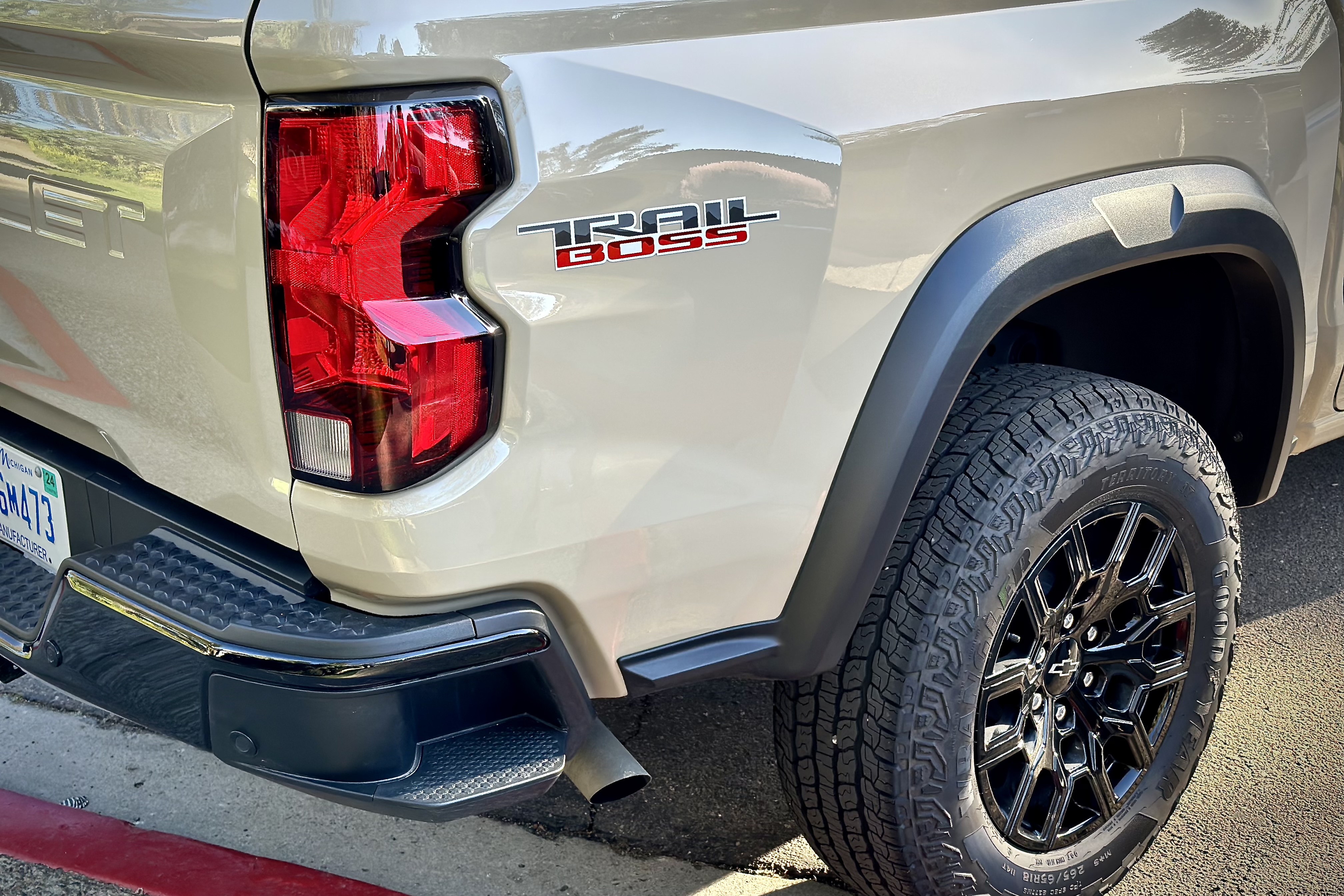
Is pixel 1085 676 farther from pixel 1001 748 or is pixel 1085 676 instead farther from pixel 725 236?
pixel 725 236

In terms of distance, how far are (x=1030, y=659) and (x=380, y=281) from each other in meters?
1.24

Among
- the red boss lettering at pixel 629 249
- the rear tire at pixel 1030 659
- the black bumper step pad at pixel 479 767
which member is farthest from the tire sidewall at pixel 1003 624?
the red boss lettering at pixel 629 249

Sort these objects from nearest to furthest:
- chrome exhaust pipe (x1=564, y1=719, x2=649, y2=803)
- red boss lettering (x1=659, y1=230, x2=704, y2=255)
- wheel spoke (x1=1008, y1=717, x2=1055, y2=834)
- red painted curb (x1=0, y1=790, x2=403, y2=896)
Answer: red boss lettering (x1=659, y1=230, x2=704, y2=255)
chrome exhaust pipe (x1=564, y1=719, x2=649, y2=803)
wheel spoke (x1=1008, y1=717, x2=1055, y2=834)
red painted curb (x1=0, y1=790, x2=403, y2=896)

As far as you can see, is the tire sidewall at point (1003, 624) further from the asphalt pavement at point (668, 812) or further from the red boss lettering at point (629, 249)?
the red boss lettering at point (629, 249)

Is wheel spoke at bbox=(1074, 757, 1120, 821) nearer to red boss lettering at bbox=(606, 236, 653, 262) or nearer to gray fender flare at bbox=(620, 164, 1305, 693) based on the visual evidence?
gray fender flare at bbox=(620, 164, 1305, 693)

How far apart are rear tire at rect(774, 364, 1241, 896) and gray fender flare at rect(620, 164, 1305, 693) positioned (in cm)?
13

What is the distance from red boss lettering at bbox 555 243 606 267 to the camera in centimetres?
130

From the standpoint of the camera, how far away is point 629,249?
1.35 meters

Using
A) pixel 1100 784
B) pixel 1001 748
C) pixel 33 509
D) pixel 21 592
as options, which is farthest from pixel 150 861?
pixel 1100 784

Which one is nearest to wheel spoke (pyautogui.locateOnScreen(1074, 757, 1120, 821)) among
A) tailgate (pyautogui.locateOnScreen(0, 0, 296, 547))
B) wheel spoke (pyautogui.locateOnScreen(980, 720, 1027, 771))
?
wheel spoke (pyautogui.locateOnScreen(980, 720, 1027, 771))

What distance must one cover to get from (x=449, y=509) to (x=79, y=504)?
2.38ft

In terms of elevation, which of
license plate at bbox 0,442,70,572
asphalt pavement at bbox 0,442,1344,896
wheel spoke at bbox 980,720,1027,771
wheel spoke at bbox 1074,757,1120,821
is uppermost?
license plate at bbox 0,442,70,572

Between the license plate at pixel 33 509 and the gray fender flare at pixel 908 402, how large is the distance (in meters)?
0.90

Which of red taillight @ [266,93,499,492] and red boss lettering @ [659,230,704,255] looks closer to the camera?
red taillight @ [266,93,499,492]
